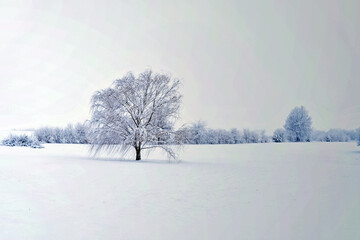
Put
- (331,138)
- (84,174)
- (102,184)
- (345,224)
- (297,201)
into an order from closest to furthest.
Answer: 1. (345,224)
2. (297,201)
3. (102,184)
4. (84,174)
5. (331,138)

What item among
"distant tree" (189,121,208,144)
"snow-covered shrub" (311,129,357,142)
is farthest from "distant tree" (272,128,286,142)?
"distant tree" (189,121,208,144)

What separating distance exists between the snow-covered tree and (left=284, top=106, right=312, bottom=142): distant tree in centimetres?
2480

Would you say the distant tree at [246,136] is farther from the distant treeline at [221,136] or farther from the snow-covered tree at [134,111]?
the snow-covered tree at [134,111]

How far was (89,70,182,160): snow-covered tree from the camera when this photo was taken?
61.9 ft

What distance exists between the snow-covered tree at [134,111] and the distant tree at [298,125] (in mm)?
24799

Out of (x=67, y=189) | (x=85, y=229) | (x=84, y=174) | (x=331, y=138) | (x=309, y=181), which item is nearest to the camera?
(x=85, y=229)

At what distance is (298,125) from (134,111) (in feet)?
89.8

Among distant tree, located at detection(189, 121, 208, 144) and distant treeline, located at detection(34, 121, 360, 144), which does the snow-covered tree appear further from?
distant treeline, located at detection(34, 121, 360, 144)

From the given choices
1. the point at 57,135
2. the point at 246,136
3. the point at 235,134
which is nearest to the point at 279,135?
the point at 246,136

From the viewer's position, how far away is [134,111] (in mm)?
19391


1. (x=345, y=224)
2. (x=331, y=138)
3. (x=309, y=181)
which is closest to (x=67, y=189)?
(x=345, y=224)

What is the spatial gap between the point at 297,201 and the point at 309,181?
3737mm

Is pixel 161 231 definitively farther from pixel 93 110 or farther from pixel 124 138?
pixel 93 110

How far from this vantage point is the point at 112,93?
19250 millimetres
